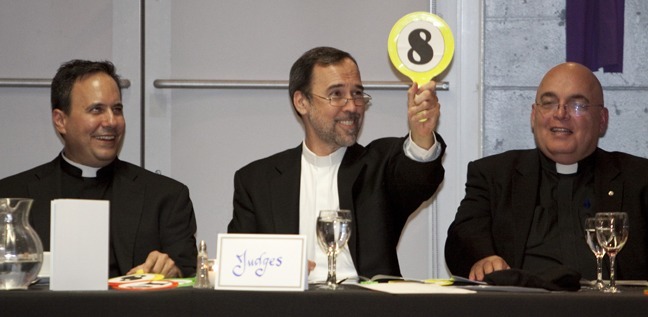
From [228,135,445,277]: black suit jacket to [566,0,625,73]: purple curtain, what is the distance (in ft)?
3.83

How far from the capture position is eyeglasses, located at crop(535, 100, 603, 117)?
376cm

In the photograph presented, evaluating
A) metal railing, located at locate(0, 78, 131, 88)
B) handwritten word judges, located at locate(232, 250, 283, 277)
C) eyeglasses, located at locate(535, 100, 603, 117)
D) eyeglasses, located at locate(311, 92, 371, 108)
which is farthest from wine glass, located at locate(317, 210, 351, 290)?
metal railing, located at locate(0, 78, 131, 88)

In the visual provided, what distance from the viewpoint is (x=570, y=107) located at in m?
3.77

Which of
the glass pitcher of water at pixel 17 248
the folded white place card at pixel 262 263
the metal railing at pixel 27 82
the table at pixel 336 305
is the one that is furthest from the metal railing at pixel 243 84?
the table at pixel 336 305

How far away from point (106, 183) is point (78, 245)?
4.94 ft

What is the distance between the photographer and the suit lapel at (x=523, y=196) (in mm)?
3564

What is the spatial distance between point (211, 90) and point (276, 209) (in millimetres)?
1081

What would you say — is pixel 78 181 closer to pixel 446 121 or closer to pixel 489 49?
pixel 446 121

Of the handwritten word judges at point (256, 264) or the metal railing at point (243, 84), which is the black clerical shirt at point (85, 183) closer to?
the metal railing at point (243, 84)

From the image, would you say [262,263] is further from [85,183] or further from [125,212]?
[85,183]

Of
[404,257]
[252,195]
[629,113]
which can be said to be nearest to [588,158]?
[629,113]

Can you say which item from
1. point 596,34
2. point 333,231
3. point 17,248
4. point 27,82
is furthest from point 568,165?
point 27,82

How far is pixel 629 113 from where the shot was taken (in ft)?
14.5

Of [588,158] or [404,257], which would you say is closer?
[588,158]
